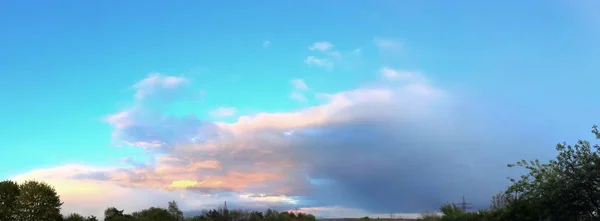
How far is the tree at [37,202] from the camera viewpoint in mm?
42125

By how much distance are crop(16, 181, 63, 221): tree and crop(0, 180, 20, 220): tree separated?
97 cm

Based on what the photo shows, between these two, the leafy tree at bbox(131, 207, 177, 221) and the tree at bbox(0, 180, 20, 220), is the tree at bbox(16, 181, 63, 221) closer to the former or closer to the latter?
the tree at bbox(0, 180, 20, 220)

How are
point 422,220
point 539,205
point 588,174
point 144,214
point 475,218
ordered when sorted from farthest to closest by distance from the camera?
point 144,214, point 422,220, point 475,218, point 539,205, point 588,174

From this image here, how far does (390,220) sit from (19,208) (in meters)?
36.3

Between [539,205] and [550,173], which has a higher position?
[550,173]

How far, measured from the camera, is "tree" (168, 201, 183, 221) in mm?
54750

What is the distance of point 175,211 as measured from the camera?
181 feet

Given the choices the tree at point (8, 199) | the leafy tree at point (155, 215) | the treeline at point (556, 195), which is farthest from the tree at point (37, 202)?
the treeline at point (556, 195)

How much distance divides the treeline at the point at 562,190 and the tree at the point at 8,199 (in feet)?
126

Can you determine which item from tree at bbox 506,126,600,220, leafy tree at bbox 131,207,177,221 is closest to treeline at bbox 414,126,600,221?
tree at bbox 506,126,600,220

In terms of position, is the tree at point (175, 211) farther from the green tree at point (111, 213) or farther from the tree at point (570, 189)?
the tree at point (570, 189)

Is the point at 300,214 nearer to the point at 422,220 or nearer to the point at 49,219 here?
the point at 422,220

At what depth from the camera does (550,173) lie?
24.7 meters

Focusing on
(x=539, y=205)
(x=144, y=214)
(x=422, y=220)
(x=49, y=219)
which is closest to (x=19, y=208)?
(x=49, y=219)
